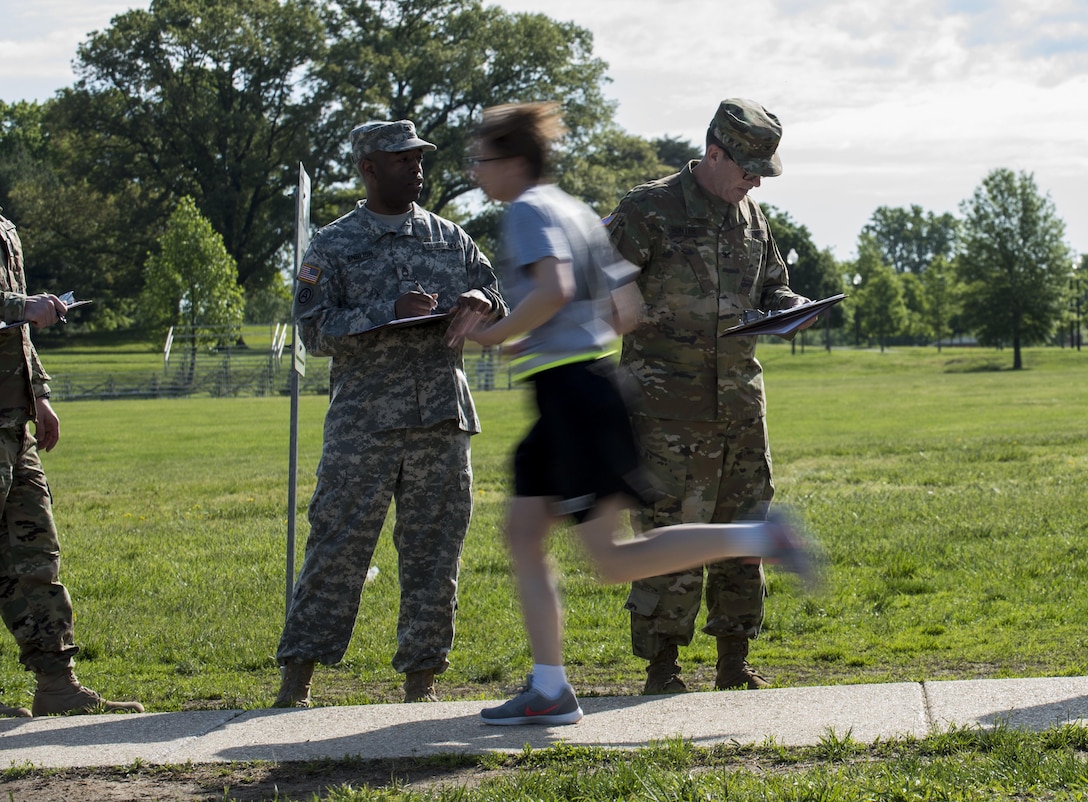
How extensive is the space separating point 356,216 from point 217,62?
60721 mm

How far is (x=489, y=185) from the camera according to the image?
13.1 ft

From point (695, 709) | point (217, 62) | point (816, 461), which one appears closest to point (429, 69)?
point (217, 62)

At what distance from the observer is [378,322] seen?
5.00 m

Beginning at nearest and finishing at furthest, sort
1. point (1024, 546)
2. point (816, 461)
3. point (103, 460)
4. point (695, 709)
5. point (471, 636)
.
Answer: point (695, 709) < point (471, 636) < point (1024, 546) < point (816, 461) < point (103, 460)

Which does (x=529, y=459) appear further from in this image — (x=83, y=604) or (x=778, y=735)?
(x=83, y=604)

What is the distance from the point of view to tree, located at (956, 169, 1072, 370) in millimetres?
64438

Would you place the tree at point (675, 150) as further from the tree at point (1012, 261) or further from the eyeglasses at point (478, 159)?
the eyeglasses at point (478, 159)

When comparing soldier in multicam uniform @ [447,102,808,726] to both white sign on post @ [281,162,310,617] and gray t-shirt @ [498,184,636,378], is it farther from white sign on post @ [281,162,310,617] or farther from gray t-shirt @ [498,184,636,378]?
white sign on post @ [281,162,310,617]

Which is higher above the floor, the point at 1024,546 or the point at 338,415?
the point at 338,415

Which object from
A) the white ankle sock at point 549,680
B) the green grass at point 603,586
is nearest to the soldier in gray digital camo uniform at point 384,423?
the green grass at point 603,586

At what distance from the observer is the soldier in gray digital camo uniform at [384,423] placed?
5094 millimetres

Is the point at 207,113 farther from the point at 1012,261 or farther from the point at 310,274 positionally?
the point at 310,274

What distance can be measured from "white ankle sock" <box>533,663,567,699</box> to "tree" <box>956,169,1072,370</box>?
64.2 m

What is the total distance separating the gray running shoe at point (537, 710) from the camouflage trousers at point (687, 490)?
1147mm
